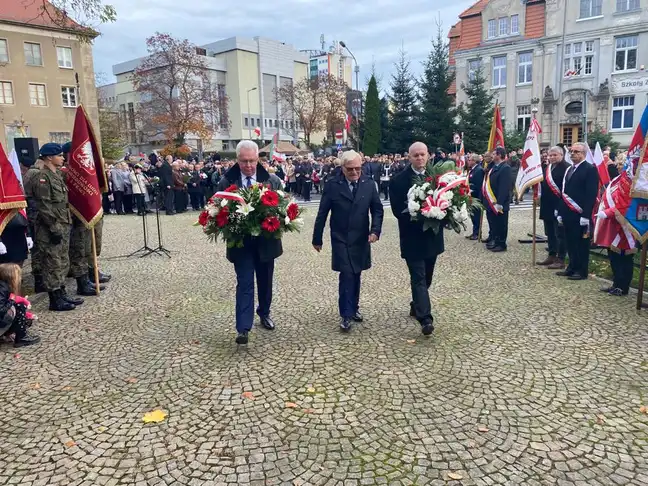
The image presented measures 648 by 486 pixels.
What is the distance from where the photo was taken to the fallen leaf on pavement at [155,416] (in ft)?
13.2

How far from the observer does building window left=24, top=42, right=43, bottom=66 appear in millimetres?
44000

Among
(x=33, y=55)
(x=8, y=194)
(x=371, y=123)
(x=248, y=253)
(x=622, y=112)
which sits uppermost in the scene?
(x=33, y=55)

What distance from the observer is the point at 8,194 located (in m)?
6.29

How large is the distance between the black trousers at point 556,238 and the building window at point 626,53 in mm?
34716

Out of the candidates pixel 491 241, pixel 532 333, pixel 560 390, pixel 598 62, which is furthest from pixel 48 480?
pixel 598 62

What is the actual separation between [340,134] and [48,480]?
31.1 metres

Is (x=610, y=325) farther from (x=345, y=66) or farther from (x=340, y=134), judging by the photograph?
(x=345, y=66)

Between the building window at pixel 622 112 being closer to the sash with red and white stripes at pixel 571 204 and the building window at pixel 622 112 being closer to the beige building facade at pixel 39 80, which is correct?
the sash with red and white stripes at pixel 571 204

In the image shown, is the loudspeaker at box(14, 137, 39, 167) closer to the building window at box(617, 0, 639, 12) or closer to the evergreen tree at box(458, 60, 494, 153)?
the evergreen tree at box(458, 60, 494, 153)

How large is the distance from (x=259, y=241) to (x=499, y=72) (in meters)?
Result: 42.0

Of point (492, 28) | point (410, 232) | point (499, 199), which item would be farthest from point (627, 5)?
point (410, 232)

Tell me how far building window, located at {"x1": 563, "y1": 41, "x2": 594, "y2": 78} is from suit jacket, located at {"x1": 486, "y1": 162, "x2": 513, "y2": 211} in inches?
1285

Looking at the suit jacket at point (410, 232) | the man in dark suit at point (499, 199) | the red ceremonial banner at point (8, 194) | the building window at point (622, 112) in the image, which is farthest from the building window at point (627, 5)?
the red ceremonial banner at point (8, 194)

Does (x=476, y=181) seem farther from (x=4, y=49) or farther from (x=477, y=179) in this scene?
(x=4, y=49)
